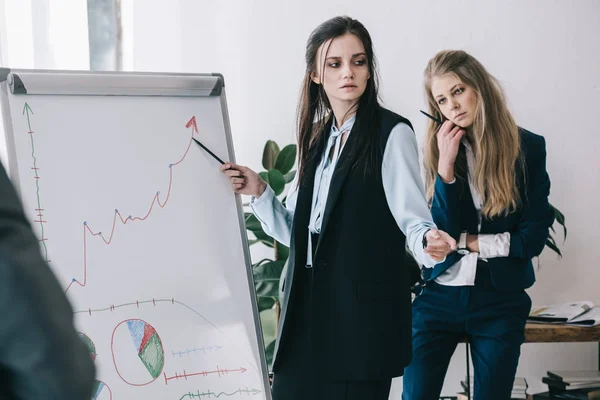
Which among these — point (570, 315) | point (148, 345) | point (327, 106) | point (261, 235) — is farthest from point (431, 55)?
point (148, 345)

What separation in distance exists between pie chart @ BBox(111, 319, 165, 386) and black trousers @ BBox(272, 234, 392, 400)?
0.29 metres

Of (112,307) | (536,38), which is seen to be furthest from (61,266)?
(536,38)

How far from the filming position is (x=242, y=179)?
1803 millimetres

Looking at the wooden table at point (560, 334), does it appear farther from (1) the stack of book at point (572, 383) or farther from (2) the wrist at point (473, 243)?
(2) the wrist at point (473, 243)

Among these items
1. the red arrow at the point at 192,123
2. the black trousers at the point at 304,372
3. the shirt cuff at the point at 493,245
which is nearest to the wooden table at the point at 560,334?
the shirt cuff at the point at 493,245

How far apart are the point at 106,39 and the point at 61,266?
5.48 feet

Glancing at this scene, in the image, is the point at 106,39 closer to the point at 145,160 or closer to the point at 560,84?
the point at 145,160

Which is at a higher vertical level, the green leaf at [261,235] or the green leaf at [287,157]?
the green leaf at [287,157]

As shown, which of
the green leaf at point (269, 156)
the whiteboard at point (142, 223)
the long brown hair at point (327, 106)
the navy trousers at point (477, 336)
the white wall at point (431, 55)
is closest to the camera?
the whiteboard at point (142, 223)

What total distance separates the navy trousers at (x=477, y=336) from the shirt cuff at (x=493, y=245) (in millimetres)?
45

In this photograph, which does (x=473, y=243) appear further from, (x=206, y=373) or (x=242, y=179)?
(x=206, y=373)

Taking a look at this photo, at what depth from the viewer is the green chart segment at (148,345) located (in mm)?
1613

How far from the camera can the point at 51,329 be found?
54 centimetres

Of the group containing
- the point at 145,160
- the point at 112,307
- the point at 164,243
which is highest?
the point at 145,160
